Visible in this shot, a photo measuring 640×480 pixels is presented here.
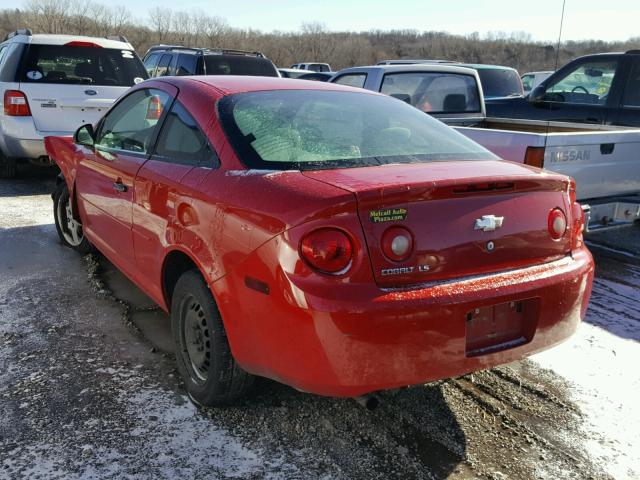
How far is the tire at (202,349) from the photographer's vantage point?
9.25 ft

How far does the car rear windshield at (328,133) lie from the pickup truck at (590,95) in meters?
4.62

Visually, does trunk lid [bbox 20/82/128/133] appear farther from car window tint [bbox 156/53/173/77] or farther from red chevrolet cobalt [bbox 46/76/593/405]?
red chevrolet cobalt [bbox 46/76/593/405]

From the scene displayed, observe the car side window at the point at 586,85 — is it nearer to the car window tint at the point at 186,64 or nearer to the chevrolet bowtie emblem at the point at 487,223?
the car window tint at the point at 186,64

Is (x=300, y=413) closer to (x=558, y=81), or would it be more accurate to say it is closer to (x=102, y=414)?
(x=102, y=414)

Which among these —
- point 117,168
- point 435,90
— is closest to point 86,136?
point 117,168

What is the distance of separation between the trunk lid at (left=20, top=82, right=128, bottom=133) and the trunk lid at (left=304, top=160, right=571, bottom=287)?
19.6 ft

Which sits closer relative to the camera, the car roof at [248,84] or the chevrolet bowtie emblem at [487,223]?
the chevrolet bowtie emblem at [487,223]

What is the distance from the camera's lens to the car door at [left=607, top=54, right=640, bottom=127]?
7.36 meters

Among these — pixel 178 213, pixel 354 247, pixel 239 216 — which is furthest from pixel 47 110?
pixel 354 247

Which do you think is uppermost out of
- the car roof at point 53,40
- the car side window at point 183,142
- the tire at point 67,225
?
the car roof at point 53,40

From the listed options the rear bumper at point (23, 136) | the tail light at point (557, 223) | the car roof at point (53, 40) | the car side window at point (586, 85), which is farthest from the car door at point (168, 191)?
the car side window at point (586, 85)

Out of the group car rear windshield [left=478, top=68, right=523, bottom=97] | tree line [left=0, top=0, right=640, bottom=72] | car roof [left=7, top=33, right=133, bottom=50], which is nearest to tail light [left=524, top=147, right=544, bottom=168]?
car roof [left=7, top=33, right=133, bottom=50]

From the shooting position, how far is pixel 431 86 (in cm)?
711

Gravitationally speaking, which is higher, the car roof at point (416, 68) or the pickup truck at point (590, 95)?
the car roof at point (416, 68)
